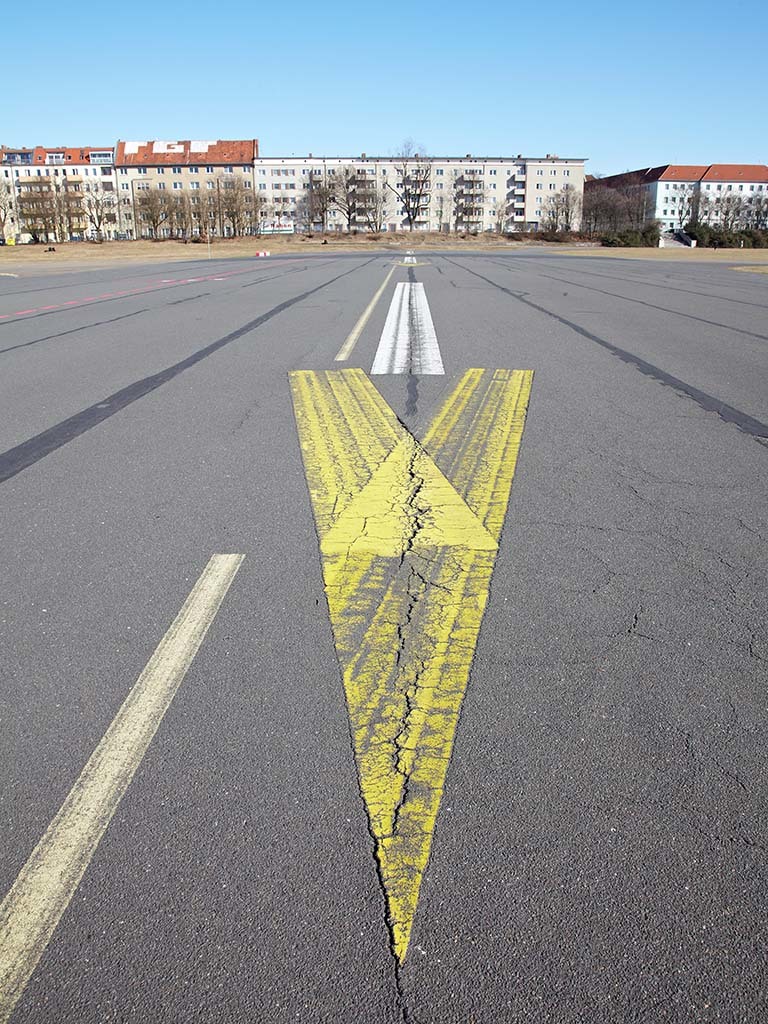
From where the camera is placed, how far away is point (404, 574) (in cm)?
431

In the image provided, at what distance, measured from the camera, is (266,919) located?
220 centimetres

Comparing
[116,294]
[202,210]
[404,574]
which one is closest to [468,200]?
[202,210]

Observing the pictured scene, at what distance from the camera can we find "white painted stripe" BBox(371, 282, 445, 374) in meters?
10.2

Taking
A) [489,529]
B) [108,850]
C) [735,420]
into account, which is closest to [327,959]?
[108,850]

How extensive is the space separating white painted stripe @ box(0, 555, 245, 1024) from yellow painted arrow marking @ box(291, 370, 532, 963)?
723 mm

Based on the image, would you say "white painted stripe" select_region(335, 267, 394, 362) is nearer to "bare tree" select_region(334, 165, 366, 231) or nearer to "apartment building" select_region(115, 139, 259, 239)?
"bare tree" select_region(334, 165, 366, 231)

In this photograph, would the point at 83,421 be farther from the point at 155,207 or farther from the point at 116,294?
the point at 155,207

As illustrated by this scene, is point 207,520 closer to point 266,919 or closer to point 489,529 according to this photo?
point 489,529

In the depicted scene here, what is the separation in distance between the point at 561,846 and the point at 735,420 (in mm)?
6089

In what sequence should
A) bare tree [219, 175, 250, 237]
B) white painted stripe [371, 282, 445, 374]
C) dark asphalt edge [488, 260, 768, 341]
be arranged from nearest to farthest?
white painted stripe [371, 282, 445, 374]
dark asphalt edge [488, 260, 768, 341]
bare tree [219, 175, 250, 237]

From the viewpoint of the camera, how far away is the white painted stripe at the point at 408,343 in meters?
10.2

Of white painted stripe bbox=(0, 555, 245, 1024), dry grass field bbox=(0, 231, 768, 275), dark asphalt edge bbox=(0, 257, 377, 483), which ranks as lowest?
white painted stripe bbox=(0, 555, 245, 1024)

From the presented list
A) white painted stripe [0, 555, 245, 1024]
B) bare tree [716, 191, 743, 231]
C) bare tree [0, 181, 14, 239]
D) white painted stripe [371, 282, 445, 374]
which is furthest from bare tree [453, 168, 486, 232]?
white painted stripe [0, 555, 245, 1024]

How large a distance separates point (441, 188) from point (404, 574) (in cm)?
16840
